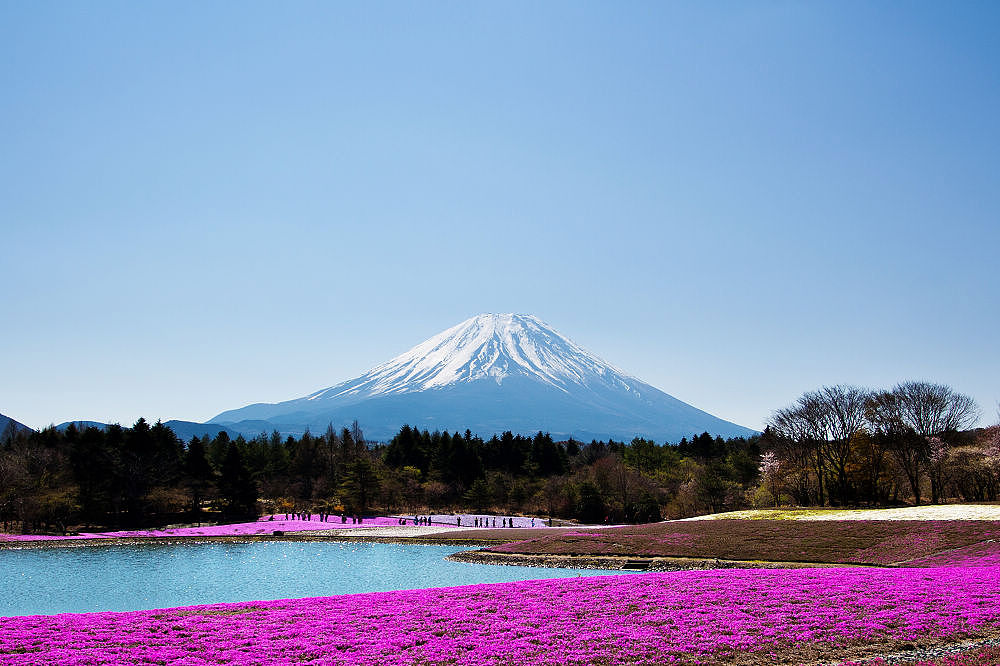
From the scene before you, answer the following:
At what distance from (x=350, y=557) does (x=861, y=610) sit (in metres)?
33.1

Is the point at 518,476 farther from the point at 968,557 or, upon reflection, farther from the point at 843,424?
the point at 968,557

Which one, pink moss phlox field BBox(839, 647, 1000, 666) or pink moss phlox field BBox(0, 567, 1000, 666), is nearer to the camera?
pink moss phlox field BBox(839, 647, 1000, 666)

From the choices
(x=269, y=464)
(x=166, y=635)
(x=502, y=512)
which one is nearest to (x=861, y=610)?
(x=166, y=635)

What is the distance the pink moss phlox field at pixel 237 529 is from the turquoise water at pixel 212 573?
5.86 meters

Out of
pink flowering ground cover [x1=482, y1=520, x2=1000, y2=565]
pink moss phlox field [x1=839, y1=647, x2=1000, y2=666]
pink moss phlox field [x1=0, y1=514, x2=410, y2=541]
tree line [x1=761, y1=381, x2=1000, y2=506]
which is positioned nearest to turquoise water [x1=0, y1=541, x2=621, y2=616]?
pink flowering ground cover [x1=482, y1=520, x2=1000, y2=565]

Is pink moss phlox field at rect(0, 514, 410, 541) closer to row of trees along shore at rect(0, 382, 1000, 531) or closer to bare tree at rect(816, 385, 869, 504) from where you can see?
row of trees along shore at rect(0, 382, 1000, 531)

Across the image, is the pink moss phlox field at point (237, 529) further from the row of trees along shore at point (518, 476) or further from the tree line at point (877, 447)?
the tree line at point (877, 447)

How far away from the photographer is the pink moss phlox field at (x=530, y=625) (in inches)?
581

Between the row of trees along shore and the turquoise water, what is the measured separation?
18.4 m

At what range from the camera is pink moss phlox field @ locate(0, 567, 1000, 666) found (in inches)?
581

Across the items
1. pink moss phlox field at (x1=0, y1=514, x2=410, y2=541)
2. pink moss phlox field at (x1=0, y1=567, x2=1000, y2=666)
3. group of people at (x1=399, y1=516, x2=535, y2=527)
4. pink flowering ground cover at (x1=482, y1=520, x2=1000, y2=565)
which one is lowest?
group of people at (x1=399, y1=516, x2=535, y2=527)

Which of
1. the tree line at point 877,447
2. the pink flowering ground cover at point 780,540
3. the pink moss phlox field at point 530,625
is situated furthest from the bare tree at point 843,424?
the pink moss phlox field at point 530,625

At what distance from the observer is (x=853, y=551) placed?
34.5 metres

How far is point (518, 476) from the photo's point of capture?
96.1 metres
